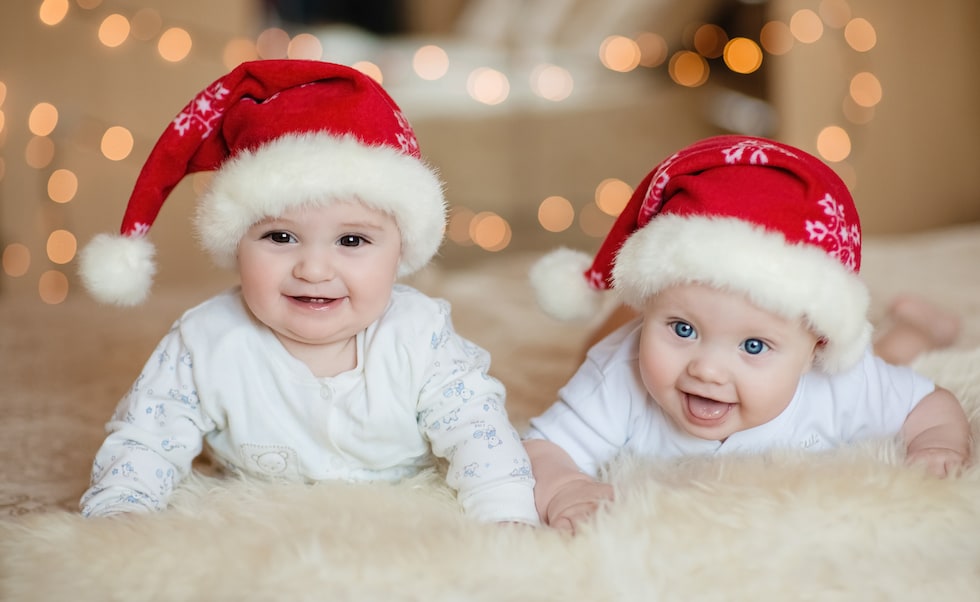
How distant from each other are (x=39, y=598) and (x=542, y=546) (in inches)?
16.3

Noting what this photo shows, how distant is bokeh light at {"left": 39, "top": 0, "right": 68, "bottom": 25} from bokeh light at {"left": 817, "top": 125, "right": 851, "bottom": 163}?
2.31 metres

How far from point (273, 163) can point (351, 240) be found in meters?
0.12

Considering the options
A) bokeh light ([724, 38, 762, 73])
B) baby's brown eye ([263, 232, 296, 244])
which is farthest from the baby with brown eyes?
bokeh light ([724, 38, 762, 73])

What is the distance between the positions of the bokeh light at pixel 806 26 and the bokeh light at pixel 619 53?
1.91 feet

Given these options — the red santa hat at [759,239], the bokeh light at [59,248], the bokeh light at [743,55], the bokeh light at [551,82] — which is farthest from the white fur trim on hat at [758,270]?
the bokeh light at [551,82]

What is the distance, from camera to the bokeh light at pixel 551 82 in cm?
362

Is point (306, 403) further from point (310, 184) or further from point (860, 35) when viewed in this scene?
point (860, 35)

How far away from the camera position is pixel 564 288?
3.73 feet

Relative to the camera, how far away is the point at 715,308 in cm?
94

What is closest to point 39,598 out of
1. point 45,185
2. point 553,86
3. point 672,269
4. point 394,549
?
point 394,549

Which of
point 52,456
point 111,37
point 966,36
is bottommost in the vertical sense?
point 52,456

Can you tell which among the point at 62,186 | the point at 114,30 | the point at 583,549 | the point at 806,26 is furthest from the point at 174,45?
the point at 583,549

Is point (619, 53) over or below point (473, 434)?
over

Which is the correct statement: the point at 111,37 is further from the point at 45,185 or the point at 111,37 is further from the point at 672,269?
the point at 672,269
